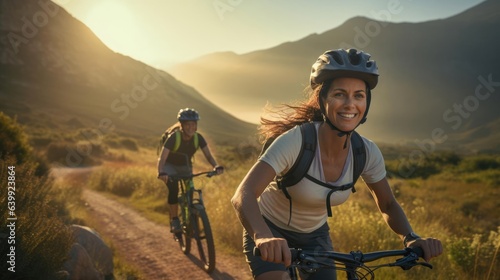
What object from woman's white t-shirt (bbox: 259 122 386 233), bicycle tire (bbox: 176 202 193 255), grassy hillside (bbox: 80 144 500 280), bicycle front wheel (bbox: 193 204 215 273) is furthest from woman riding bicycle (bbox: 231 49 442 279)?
bicycle tire (bbox: 176 202 193 255)

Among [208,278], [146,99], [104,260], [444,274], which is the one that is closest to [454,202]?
[444,274]

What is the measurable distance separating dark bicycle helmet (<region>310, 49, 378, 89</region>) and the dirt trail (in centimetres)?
491

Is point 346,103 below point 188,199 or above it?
above

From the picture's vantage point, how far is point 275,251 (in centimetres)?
203

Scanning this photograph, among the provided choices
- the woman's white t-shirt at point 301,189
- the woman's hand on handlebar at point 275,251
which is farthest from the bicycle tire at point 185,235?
the woman's hand on handlebar at point 275,251

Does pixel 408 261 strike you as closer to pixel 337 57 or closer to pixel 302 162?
pixel 302 162

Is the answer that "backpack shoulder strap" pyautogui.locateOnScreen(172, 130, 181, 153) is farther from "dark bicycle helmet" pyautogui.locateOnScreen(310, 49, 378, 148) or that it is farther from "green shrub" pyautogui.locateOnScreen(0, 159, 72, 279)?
"dark bicycle helmet" pyautogui.locateOnScreen(310, 49, 378, 148)

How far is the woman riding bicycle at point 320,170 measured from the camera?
2.56 metres

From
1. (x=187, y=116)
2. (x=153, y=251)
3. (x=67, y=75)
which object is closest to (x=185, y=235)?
(x=153, y=251)

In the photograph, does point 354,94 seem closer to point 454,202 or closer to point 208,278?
point 208,278

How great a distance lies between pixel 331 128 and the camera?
2.88 meters

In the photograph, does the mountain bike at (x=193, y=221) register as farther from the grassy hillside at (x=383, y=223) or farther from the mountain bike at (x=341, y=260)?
the mountain bike at (x=341, y=260)

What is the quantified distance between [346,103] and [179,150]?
17.0 ft

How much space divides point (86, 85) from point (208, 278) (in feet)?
457
